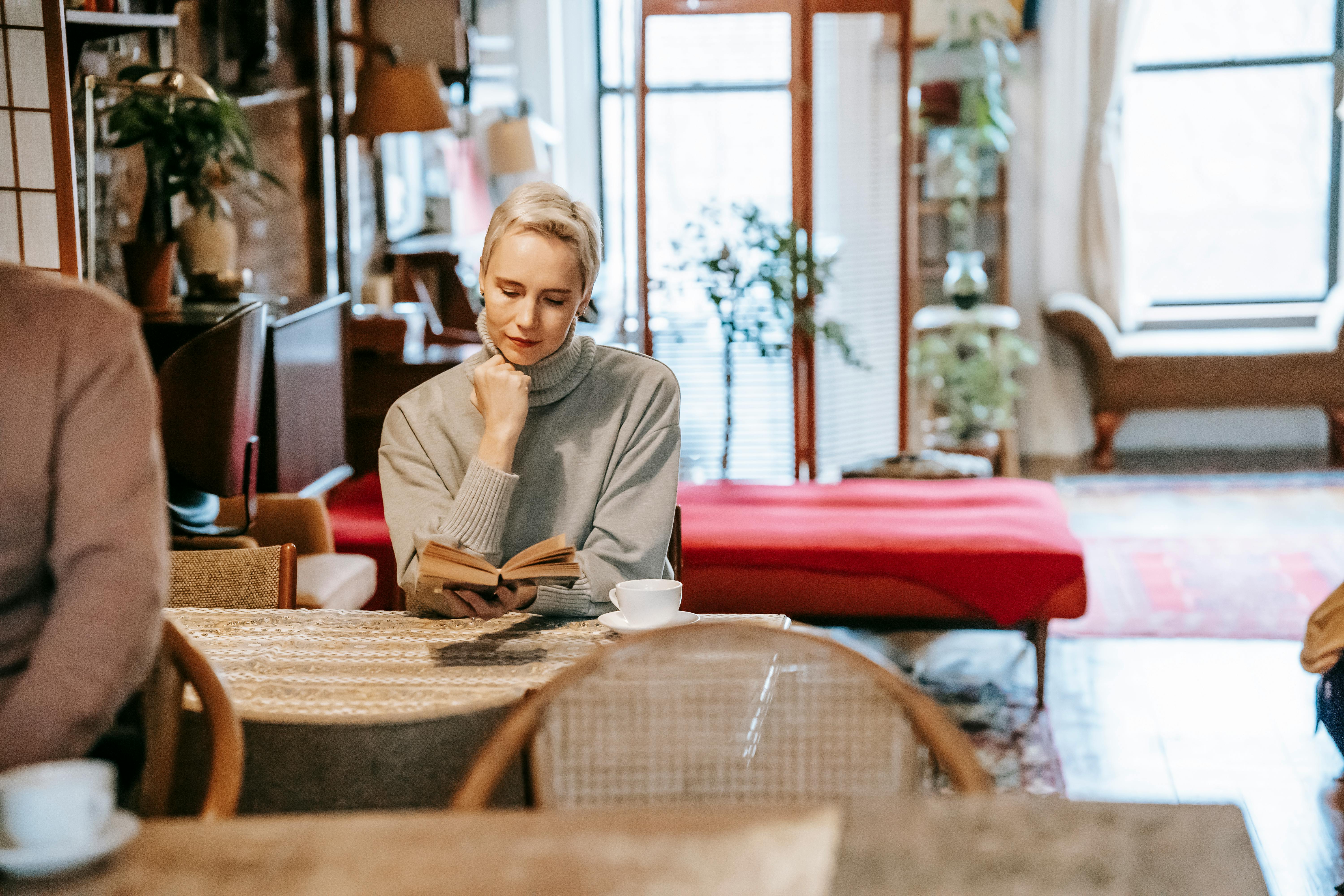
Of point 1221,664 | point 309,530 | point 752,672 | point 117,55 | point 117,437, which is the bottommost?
point 1221,664

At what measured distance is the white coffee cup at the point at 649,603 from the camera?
4.79 ft

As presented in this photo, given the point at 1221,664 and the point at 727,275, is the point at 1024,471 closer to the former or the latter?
the point at 727,275

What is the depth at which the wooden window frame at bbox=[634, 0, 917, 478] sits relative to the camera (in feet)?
16.0

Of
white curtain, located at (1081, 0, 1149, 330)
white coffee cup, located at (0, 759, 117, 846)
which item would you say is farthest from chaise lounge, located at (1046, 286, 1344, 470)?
white coffee cup, located at (0, 759, 117, 846)

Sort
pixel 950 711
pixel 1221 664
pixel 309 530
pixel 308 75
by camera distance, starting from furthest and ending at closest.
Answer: pixel 308 75, pixel 1221 664, pixel 950 711, pixel 309 530

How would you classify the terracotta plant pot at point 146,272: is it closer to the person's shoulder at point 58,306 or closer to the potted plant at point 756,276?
the person's shoulder at point 58,306

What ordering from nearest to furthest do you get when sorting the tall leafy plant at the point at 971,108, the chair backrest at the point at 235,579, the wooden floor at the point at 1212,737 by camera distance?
the chair backrest at the point at 235,579 < the wooden floor at the point at 1212,737 < the tall leafy plant at the point at 971,108

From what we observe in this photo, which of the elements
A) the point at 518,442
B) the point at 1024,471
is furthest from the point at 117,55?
the point at 1024,471

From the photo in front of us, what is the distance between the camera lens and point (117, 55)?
10.7 ft

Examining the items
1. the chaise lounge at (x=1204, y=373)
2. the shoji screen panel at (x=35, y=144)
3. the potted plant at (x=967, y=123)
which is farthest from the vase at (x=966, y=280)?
the shoji screen panel at (x=35, y=144)

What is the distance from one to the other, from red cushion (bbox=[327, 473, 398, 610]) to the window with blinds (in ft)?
6.45

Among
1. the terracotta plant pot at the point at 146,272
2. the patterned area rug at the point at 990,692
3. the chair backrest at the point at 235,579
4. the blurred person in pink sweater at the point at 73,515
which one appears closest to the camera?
the blurred person in pink sweater at the point at 73,515

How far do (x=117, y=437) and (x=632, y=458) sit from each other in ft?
2.65

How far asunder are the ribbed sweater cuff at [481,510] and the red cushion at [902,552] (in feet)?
5.29
